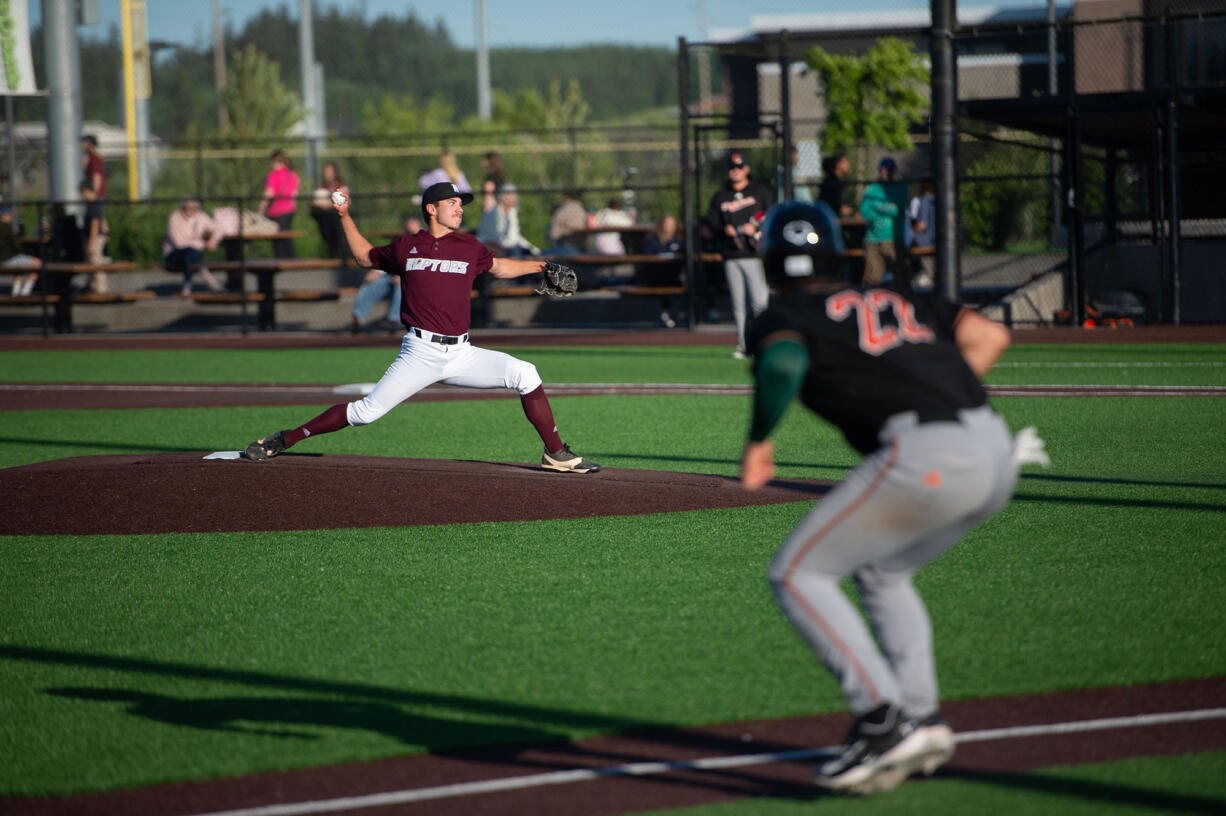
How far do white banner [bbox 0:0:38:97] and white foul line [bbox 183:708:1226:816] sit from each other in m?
24.4

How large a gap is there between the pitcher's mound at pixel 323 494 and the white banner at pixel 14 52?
62.3ft

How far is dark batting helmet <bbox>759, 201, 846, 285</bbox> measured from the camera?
3.98 metres

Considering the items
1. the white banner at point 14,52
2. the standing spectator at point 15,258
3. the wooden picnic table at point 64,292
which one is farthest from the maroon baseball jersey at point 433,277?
the white banner at point 14,52

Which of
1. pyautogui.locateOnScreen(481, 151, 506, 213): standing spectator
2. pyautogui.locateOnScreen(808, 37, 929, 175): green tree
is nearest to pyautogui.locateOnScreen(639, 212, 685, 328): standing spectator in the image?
pyautogui.locateOnScreen(481, 151, 506, 213): standing spectator

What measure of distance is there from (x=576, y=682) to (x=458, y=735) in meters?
0.59

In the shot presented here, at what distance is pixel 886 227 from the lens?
18062 mm

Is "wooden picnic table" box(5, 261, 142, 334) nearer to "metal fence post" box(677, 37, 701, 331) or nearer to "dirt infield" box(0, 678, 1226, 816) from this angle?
"metal fence post" box(677, 37, 701, 331)

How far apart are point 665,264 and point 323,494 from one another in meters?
14.9

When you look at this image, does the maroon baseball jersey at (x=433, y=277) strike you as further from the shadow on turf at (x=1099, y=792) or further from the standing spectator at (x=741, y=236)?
the standing spectator at (x=741, y=236)

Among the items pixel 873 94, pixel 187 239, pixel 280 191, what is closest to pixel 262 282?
pixel 187 239

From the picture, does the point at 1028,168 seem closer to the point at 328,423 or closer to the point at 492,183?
the point at 492,183

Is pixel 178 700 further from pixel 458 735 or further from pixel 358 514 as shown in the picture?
pixel 358 514

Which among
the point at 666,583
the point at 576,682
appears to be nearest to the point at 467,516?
the point at 666,583

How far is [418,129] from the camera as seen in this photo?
2094 inches
